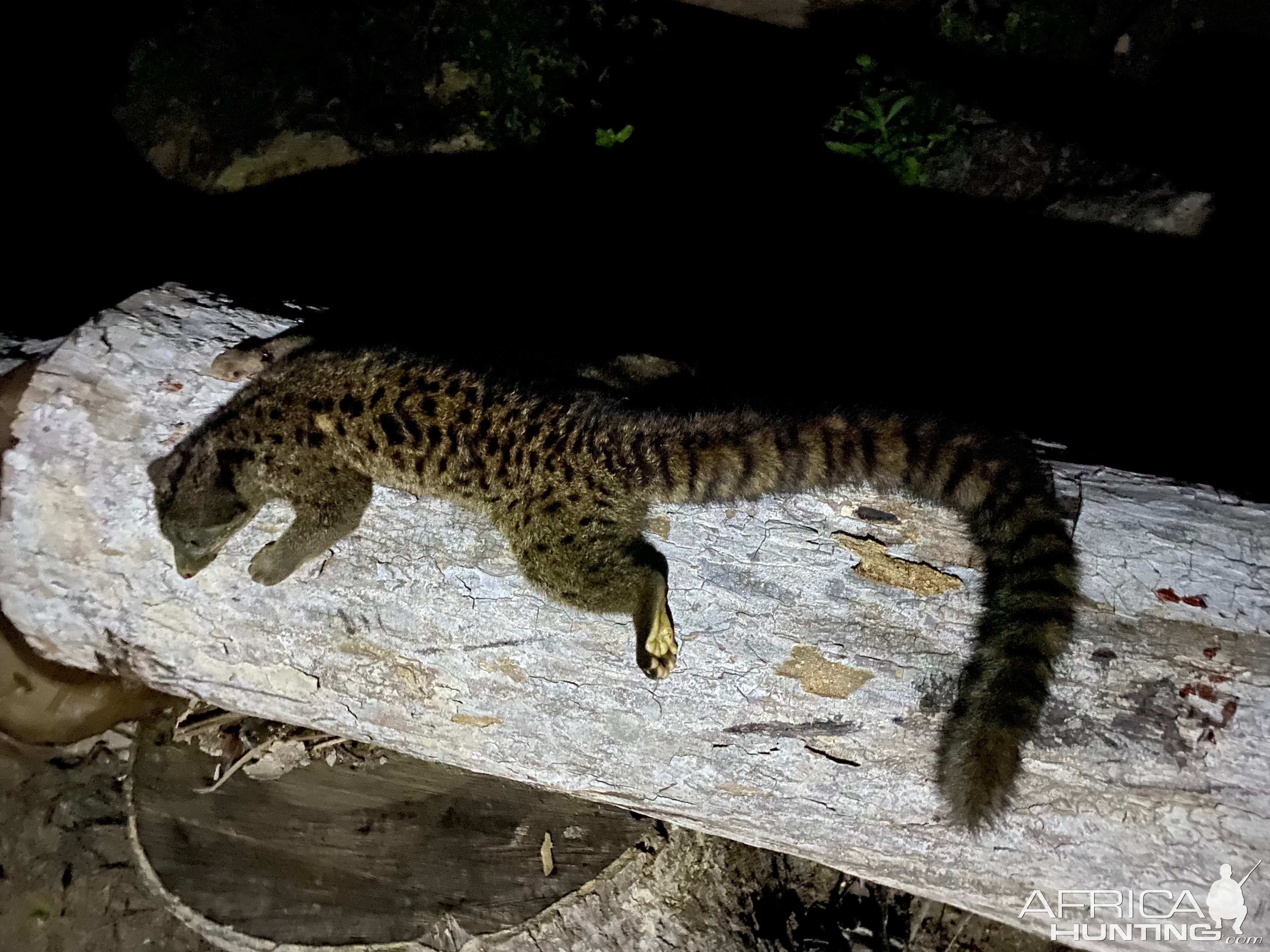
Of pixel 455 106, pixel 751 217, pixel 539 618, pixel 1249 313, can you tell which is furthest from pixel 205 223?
pixel 1249 313

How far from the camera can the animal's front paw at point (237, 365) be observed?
11.4ft

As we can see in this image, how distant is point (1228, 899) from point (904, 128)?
187 inches

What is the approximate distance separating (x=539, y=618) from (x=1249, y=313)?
520 centimetres

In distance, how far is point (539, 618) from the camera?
3.14 meters

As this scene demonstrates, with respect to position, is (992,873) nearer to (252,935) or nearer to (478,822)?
(478,822)

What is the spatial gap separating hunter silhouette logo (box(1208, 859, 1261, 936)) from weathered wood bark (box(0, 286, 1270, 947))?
0.04 m

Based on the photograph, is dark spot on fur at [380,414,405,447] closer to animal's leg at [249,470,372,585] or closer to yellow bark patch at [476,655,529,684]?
animal's leg at [249,470,372,585]

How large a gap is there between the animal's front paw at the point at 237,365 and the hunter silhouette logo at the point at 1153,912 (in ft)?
13.0

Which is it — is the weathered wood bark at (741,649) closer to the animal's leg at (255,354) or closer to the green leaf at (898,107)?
the animal's leg at (255,354)

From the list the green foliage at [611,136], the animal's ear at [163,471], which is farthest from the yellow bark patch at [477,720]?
the green foliage at [611,136]

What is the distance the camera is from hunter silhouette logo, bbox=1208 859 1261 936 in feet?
8.98

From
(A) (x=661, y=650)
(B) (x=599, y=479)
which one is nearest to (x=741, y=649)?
(A) (x=661, y=650)

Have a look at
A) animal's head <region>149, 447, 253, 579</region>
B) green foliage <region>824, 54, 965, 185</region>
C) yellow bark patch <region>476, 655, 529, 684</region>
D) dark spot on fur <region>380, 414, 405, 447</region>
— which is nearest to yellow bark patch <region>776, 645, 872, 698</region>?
yellow bark patch <region>476, 655, 529, 684</region>

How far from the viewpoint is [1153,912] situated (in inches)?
112
